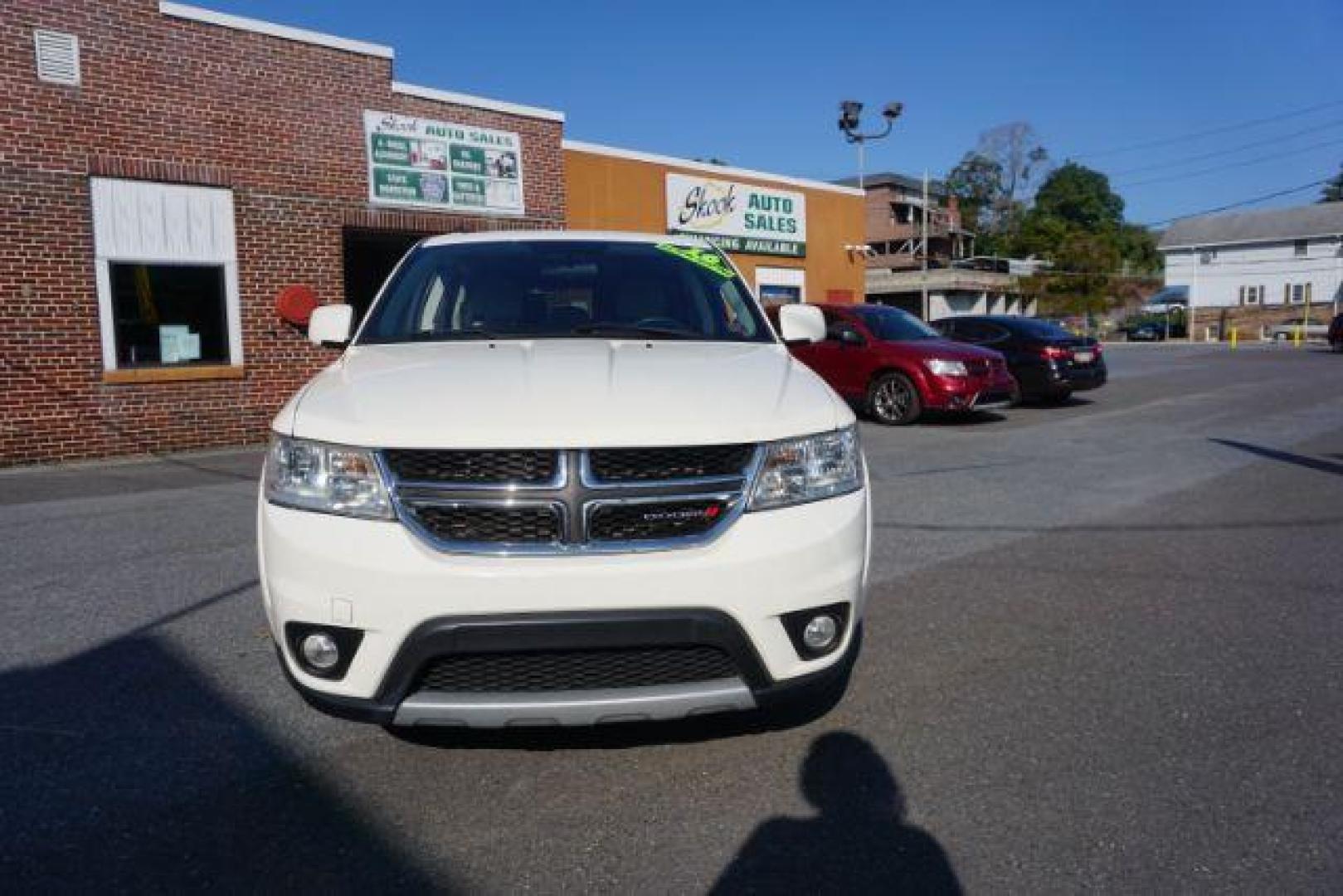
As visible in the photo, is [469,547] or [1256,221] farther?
[1256,221]

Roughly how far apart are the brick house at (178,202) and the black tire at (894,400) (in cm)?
641

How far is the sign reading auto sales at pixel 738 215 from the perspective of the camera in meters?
17.9

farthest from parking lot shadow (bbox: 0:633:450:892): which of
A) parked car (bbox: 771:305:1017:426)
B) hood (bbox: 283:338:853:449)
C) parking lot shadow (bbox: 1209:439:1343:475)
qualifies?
parked car (bbox: 771:305:1017:426)

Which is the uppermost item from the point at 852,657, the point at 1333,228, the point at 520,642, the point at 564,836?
the point at 1333,228

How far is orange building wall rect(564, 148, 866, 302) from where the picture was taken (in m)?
15.8

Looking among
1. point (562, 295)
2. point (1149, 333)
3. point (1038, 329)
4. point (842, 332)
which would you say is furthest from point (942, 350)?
point (1149, 333)

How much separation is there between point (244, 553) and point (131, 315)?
6769mm

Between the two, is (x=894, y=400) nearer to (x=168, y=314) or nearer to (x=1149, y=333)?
(x=168, y=314)

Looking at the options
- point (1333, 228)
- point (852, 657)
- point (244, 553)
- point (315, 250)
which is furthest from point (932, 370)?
point (1333, 228)

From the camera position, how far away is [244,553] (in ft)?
18.9

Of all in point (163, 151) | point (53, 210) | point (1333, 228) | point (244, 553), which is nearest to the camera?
point (244, 553)

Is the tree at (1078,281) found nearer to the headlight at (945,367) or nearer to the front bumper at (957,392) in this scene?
the front bumper at (957,392)

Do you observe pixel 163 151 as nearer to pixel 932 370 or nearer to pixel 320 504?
pixel 932 370

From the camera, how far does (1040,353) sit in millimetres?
14711
